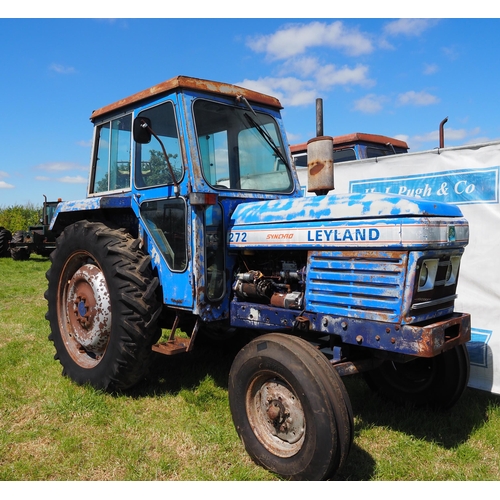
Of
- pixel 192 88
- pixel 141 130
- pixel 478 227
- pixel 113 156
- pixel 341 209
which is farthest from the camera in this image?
pixel 478 227

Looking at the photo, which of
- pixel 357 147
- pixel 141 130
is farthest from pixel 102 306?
pixel 357 147

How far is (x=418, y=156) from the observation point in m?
5.05

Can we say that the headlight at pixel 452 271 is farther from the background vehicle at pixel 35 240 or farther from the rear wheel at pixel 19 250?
the rear wheel at pixel 19 250

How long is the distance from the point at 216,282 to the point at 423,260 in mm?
1542

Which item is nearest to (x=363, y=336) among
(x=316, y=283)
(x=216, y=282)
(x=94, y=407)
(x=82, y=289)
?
(x=316, y=283)

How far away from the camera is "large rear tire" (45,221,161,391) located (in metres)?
3.71

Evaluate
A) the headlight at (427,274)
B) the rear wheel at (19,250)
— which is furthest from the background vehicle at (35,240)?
the headlight at (427,274)

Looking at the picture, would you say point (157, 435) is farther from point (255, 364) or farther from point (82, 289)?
point (82, 289)

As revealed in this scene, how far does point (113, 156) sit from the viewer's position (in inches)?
175

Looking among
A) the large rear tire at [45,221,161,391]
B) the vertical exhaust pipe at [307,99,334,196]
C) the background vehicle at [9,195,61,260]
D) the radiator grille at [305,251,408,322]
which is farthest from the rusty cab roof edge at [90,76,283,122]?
the background vehicle at [9,195,61,260]

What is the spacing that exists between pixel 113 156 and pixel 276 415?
277cm

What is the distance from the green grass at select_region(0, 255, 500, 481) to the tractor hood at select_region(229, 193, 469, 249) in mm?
1374

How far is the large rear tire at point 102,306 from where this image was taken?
3707 mm

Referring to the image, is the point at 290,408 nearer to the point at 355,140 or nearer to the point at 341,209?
the point at 341,209
